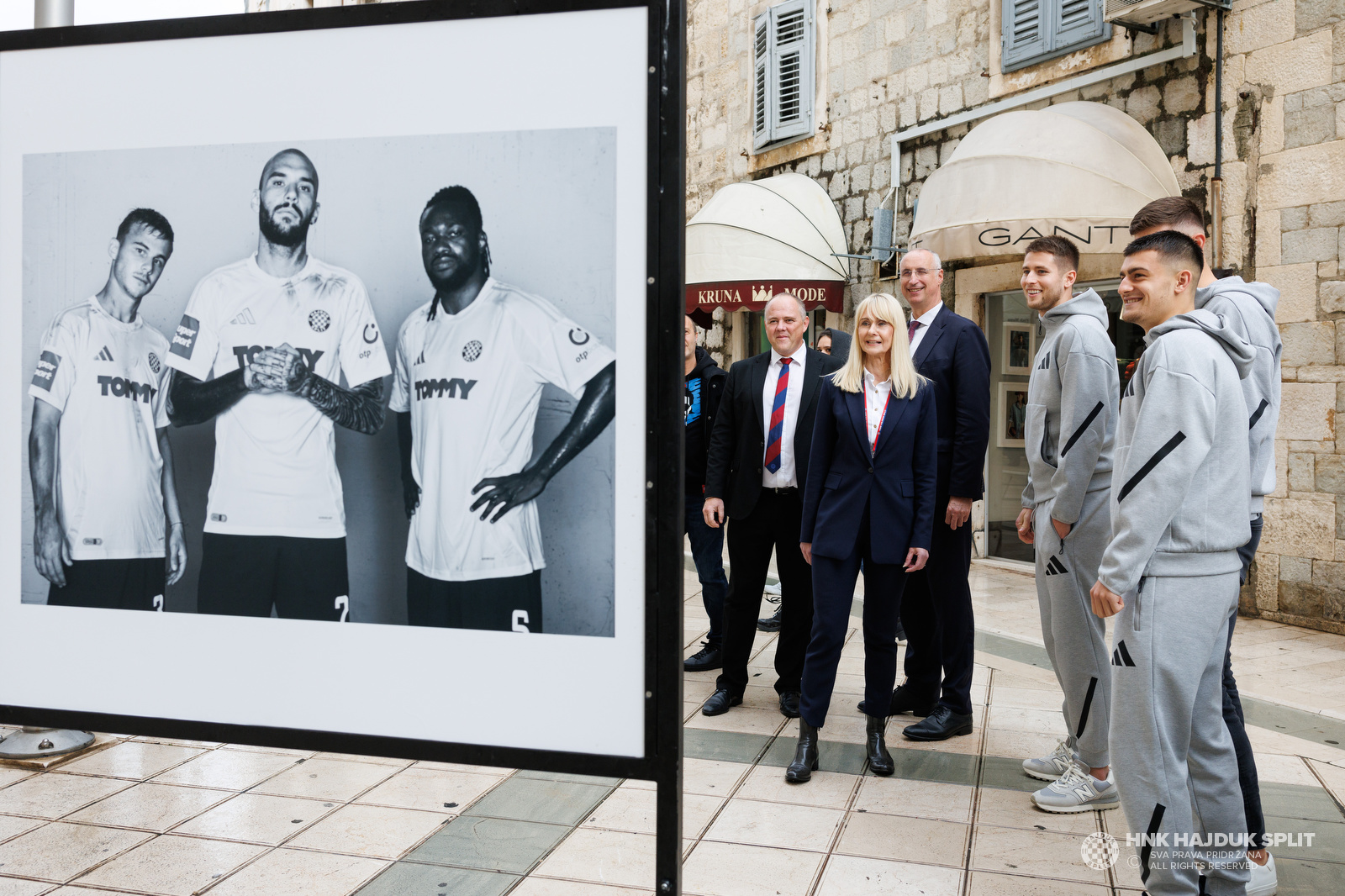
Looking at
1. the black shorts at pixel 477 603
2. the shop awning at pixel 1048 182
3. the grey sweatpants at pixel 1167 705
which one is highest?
the shop awning at pixel 1048 182

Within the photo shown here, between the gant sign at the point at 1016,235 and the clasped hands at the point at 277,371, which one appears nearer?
the clasped hands at the point at 277,371

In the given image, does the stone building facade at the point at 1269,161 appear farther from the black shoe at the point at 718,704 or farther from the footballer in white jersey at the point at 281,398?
the footballer in white jersey at the point at 281,398

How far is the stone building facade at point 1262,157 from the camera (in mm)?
7371

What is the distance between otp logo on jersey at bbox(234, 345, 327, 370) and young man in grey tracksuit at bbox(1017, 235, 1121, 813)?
2669 millimetres

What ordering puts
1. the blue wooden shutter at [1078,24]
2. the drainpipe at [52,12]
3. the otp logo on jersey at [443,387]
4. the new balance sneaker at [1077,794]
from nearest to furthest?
1. the otp logo on jersey at [443,387]
2. the new balance sneaker at [1077,794]
3. the drainpipe at [52,12]
4. the blue wooden shutter at [1078,24]

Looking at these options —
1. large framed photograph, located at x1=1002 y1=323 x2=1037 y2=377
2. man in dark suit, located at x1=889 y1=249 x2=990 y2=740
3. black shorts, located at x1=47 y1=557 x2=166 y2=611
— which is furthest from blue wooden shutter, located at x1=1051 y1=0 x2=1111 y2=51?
black shorts, located at x1=47 y1=557 x2=166 y2=611

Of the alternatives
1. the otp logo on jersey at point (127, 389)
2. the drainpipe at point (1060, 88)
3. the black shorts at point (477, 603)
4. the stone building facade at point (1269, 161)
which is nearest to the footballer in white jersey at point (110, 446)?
the otp logo on jersey at point (127, 389)

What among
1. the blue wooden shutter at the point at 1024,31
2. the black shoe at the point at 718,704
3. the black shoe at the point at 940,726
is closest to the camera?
the black shoe at the point at 940,726

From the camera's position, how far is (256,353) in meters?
2.03

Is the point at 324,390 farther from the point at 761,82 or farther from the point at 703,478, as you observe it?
the point at 761,82

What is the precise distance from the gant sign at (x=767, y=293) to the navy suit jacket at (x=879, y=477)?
7.95 m

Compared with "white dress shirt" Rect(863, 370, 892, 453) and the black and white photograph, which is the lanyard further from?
the black and white photograph

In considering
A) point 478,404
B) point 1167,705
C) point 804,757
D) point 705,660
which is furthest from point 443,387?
point 705,660

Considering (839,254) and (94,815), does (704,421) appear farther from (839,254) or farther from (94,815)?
(839,254)
